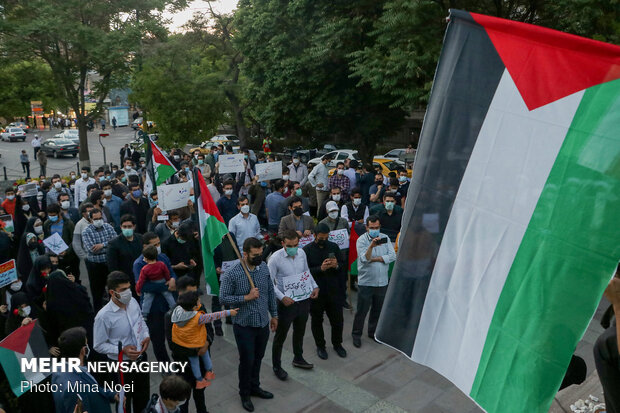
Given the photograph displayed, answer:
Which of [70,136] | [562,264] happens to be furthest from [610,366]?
[70,136]

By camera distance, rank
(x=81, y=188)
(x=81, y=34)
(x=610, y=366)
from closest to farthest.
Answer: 1. (x=610, y=366)
2. (x=81, y=188)
3. (x=81, y=34)

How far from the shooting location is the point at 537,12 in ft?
56.1

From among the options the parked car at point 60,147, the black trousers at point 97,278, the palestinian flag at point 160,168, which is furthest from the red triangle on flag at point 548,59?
the parked car at point 60,147

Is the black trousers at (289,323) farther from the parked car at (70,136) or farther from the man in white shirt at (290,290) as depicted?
the parked car at (70,136)

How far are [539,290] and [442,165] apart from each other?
86 centimetres

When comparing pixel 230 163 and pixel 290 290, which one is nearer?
pixel 290 290

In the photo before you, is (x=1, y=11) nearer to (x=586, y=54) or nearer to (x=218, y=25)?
(x=218, y=25)

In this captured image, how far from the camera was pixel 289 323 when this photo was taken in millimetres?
7062

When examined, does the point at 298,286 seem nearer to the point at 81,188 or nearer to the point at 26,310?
the point at 26,310

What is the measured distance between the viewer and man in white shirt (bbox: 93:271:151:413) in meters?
5.53

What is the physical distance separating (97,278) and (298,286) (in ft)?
11.6

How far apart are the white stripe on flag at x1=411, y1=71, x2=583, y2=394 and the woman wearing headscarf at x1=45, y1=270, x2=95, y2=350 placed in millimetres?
5065

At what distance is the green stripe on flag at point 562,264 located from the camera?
7.64 feet

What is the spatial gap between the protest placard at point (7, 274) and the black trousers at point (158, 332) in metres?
1.87
